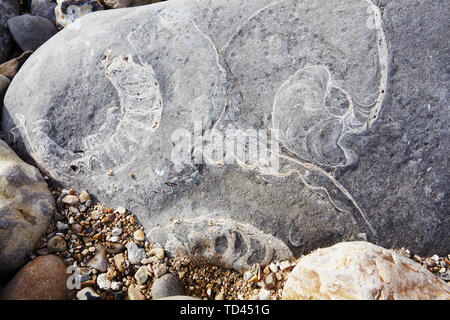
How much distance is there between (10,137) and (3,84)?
56 centimetres

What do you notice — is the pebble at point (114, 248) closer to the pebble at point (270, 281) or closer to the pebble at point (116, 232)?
the pebble at point (116, 232)

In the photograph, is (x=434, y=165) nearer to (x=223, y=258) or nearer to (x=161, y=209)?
(x=223, y=258)

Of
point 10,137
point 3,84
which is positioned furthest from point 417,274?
point 3,84

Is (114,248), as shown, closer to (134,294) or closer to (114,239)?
(114,239)

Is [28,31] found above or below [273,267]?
above

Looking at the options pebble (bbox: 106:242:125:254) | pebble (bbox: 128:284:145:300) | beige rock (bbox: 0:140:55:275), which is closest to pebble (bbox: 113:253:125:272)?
pebble (bbox: 106:242:125:254)

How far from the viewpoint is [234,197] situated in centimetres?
213

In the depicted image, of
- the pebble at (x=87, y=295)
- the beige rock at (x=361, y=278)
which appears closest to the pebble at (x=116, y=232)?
the pebble at (x=87, y=295)

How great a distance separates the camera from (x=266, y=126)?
215 cm

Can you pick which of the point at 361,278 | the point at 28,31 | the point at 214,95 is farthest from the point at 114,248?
the point at 28,31

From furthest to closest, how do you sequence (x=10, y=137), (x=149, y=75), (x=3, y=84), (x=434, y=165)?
(x=3, y=84)
(x=10, y=137)
(x=149, y=75)
(x=434, y=165)

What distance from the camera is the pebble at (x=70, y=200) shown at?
2.30 m

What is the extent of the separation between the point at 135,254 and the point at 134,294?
0.75 feet

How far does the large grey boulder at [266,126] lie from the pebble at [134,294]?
30 cm
